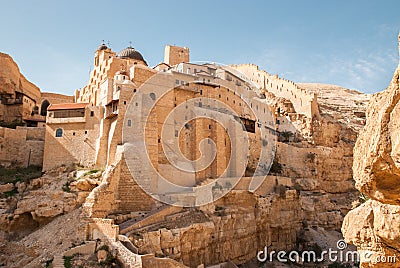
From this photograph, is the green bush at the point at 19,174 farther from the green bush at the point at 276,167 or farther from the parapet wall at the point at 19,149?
the green bush at the point at 276,167

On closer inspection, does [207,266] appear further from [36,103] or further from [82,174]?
[36,103]

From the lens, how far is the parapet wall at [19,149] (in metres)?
23.9

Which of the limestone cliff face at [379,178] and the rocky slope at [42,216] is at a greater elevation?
the limestone cliff face at [379,178]

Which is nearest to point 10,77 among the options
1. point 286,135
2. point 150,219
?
point 150,219

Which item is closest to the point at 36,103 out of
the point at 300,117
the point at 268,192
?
the point at 268,192

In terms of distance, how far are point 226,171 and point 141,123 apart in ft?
26.2

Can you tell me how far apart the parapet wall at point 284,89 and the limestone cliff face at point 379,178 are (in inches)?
1277

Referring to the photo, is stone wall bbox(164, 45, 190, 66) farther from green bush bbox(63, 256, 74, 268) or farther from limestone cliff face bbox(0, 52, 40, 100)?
green bush bbox(63, 256, 74, 268)

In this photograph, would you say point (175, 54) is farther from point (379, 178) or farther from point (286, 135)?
point (379, 178)

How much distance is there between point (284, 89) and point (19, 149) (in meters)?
28.1

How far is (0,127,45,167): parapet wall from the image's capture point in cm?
2391

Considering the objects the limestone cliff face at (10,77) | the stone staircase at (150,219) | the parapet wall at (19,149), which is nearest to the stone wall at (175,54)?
the limestone cliff face at (10,77)

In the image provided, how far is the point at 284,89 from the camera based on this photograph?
39.3 m

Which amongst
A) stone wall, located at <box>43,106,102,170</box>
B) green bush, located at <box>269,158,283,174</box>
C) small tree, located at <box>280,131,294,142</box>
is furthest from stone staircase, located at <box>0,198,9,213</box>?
small tree, located at <box>280,131,294,142</box>
